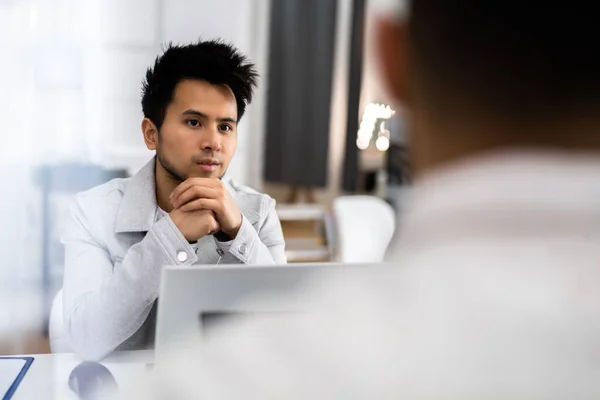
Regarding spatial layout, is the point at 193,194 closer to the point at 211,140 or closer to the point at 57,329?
the point at 211,140

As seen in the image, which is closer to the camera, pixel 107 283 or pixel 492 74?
pixel 492 74

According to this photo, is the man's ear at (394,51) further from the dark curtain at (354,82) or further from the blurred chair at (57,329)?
the blurred chair at (57,329)

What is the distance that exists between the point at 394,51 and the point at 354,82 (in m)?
0.59

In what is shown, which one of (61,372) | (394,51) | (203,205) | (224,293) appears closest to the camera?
(394,51)

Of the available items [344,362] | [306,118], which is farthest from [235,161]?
[344,362]

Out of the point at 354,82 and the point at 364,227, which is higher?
the point at 354,82

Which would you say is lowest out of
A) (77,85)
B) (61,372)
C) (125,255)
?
(61,372)

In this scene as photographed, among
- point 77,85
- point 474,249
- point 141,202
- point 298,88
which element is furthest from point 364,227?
point 474,249

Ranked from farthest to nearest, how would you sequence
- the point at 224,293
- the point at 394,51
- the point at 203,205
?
1. the point at 203,205
2. the point at 224,293
3. the point at 394,51

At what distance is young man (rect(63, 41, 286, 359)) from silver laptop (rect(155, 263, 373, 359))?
0.65ft

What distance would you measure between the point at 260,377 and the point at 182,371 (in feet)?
0.19

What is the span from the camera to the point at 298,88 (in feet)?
3.31

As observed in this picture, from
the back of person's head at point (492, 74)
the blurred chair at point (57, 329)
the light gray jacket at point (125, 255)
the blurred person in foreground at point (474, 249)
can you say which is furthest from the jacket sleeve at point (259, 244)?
the back of person's head at point (492, 74)

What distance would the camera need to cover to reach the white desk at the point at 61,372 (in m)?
0.81
